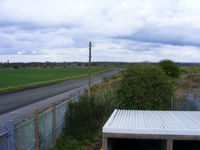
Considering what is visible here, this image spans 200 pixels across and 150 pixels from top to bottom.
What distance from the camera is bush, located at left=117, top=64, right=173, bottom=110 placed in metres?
11.6

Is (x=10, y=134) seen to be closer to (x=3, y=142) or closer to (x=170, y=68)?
(x=3, y=142)

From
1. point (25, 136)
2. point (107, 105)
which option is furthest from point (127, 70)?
point (25, 136)

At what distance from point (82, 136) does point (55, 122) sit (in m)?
1.81

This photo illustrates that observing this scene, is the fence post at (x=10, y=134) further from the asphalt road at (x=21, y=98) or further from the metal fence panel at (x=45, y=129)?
the asphalt road at (x=21, y=98)

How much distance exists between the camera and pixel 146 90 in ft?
38.3

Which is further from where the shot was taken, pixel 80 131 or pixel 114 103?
pixel 114 103

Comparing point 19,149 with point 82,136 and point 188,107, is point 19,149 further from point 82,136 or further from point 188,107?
point 188,107

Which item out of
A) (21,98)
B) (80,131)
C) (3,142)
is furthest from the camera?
(21,98)

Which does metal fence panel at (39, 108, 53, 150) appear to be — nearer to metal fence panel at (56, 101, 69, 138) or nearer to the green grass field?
metal fence panel at (56, 101, 69, 138)

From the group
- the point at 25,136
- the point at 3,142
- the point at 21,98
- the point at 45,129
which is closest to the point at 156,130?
the point at 25,136

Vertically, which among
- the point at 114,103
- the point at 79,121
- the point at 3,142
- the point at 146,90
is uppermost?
the point at 146,90

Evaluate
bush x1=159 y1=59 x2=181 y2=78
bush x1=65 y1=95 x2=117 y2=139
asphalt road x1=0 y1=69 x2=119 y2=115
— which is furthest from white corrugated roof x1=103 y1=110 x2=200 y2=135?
bush x1=159 y1=59 x2=181 y2=78

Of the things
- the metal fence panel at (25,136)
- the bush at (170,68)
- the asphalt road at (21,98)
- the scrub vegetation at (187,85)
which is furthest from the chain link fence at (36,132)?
the bush at (170,68)

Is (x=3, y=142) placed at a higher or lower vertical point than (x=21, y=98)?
higher
